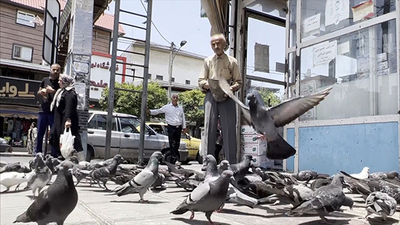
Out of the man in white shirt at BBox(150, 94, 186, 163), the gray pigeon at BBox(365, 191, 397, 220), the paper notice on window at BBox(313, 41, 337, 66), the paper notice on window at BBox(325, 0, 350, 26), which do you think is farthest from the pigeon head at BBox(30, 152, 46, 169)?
the man in white shirt at BBox(150, 94, 186, 163)

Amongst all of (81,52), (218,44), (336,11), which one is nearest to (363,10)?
(336,11)

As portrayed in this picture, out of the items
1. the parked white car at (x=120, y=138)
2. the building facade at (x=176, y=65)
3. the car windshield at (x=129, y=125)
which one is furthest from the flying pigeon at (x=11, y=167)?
the building facade at (x=176, y=65)

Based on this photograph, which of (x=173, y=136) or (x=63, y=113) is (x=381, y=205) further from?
(x=173, y=136)

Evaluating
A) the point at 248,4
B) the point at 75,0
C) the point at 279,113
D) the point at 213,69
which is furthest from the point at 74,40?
the point at 279,113

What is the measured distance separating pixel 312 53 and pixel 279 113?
3463 millimetres

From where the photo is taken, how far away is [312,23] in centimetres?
553

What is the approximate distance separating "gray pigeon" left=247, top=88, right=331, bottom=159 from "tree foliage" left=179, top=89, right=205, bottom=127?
24025 mm

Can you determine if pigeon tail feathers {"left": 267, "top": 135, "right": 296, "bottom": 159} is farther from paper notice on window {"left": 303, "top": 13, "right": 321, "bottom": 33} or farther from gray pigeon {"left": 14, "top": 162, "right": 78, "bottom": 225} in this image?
paper notice on window {"left": 303, "top": 13, "right": 321, "bottom": 33}

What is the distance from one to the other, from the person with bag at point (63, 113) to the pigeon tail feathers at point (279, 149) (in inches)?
97.9

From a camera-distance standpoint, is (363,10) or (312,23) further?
(312,23)

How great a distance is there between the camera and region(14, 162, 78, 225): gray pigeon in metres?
1.52

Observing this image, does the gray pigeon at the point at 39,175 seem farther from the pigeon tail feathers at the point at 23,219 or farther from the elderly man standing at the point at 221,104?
the elderly man standing at the point at 221,104

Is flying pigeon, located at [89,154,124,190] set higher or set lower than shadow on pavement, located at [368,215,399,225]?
higher

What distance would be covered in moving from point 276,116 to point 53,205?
1.52 metres
